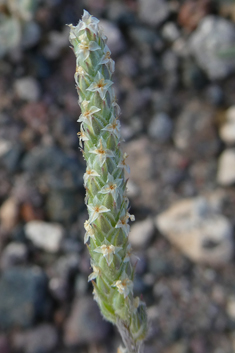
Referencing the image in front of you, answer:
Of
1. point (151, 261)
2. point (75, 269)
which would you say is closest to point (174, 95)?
point (151, 261)

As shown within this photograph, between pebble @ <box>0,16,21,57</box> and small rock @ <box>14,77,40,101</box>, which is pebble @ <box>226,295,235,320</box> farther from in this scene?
pebble @ <box>0,16,21,57</box>

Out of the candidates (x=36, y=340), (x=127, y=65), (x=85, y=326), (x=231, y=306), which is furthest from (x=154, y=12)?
(x=36, y=340)

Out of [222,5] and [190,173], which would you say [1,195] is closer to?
[190,173]

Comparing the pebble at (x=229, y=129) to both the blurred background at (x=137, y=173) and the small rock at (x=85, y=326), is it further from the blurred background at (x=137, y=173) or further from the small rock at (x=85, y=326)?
the small rock at (x=85, y=326)

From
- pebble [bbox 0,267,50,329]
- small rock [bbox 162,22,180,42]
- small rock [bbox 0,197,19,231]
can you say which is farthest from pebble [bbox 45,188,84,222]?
small rock [bbox 162,22,180,42]

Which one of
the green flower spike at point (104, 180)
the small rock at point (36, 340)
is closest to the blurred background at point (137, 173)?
the small rock at point (36, 340)

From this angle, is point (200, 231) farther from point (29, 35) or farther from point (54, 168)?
point (29, 35)
